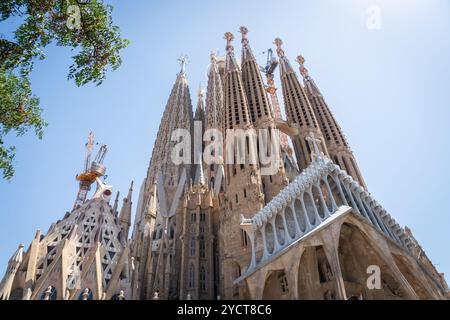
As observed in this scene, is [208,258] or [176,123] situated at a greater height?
[176,123]

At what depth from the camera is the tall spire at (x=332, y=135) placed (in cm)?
3111

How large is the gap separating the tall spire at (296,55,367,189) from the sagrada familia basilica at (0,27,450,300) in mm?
134

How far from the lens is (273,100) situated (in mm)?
53438

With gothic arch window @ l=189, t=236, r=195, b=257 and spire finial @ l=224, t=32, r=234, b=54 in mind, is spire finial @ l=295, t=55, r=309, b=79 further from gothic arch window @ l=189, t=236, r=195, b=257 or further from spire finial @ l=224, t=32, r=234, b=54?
gothic arch window @ l=189, t=236, r=195, b=257

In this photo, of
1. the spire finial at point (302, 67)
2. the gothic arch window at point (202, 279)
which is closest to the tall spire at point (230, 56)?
the spire finial at point (302, 67)

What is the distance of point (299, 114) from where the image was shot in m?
35.5

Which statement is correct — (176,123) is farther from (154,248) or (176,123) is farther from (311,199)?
(311,199)

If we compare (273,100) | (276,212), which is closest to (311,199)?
(276,212)

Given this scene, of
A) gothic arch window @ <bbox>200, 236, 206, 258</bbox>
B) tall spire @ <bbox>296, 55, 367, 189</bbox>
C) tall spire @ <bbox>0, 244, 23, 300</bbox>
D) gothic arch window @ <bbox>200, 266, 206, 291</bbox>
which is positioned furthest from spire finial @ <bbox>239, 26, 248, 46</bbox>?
tall spire @ <bbox>0, 244, 23, 300</bbox>

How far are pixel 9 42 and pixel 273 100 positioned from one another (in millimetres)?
47618

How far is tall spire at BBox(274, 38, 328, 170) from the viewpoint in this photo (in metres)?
32.4

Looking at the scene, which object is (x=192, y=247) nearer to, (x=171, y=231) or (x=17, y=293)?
(x=171, y=231)

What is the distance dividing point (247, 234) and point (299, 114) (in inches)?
740
